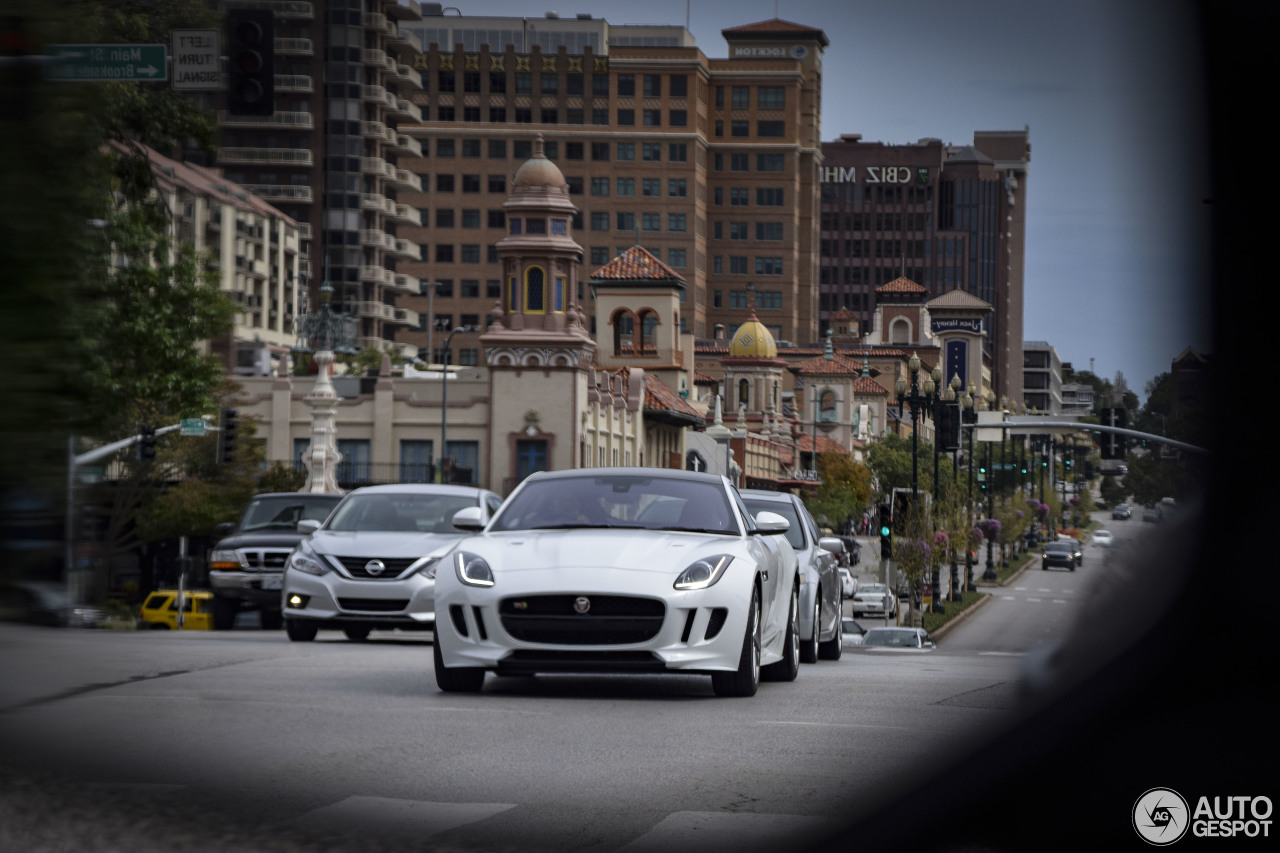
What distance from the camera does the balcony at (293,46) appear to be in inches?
165

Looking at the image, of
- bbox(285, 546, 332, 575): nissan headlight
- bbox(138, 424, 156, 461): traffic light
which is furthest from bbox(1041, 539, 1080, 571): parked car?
bbox(285, 546, 332, 575): nissan headlight

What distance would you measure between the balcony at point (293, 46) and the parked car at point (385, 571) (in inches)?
320

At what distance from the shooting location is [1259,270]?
10.5ft

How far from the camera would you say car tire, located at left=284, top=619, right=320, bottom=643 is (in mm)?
13422

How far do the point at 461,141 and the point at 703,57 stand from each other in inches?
5296

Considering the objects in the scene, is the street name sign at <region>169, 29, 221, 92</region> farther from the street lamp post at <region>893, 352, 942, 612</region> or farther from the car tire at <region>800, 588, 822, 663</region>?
the street lamp post at <region>893, 352, 942, 612</region>

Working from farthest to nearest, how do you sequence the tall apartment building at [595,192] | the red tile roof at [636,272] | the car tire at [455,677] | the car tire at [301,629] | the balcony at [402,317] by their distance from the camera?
the tall apartment building at [595,192] < the red tile roof at [636,272] < the balcony at [402,317] < the car tire at [301,629] < the car tire at [455,677]

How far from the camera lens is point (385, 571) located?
1316 cm

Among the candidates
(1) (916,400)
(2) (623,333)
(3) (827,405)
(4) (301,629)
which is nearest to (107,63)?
(4) (301,629)

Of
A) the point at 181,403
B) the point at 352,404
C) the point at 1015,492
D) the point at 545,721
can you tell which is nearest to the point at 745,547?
the point at 545,721

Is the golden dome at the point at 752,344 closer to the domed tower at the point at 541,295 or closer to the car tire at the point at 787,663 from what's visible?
the domed tower at the point at 541,295

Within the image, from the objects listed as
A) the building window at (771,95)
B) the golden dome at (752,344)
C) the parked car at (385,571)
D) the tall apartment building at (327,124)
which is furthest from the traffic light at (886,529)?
the golden dome at (752,344)

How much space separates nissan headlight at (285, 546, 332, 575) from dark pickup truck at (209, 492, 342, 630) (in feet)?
0.71

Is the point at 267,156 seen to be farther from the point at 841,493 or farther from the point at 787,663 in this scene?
the point at 841,493
